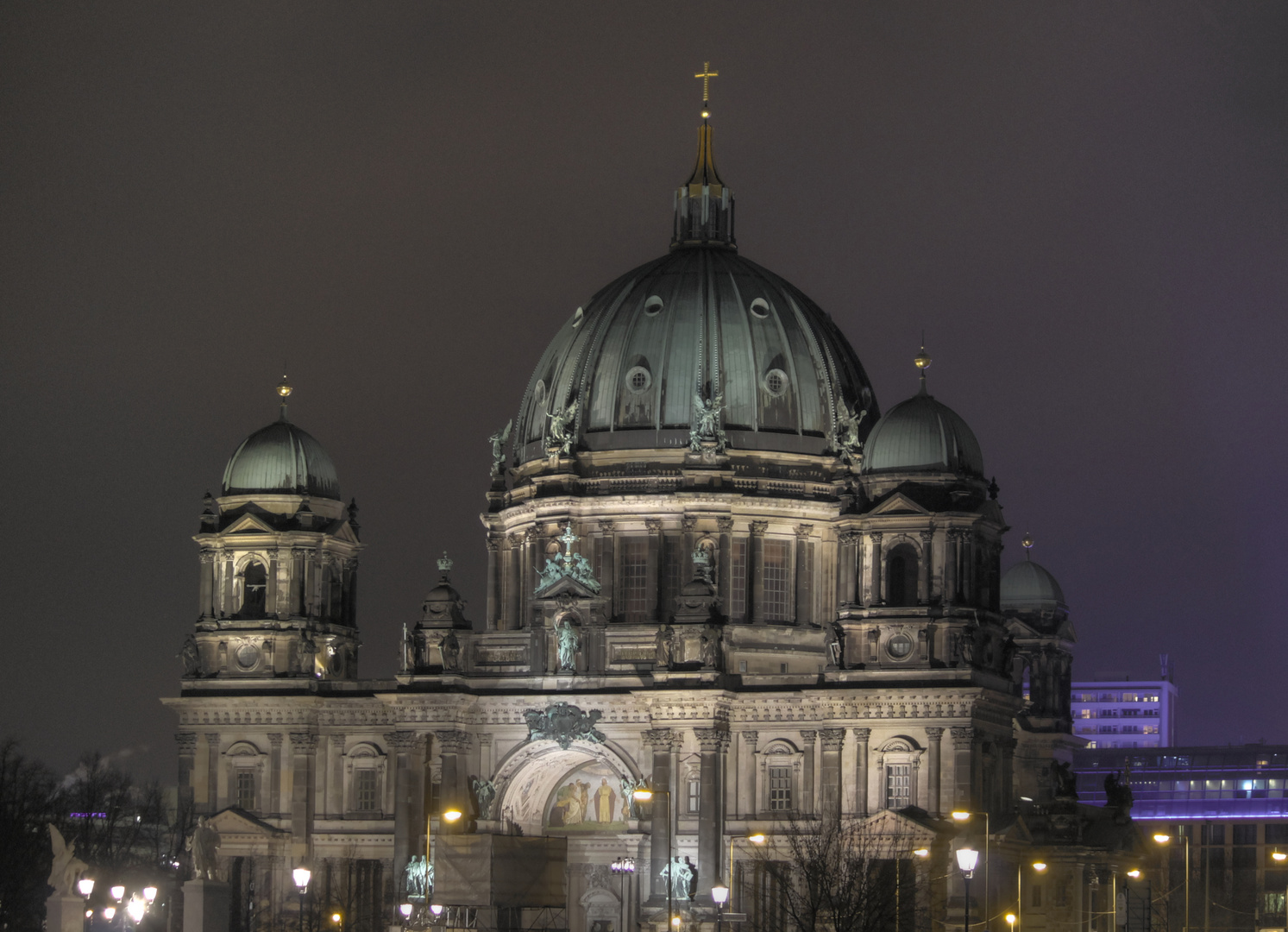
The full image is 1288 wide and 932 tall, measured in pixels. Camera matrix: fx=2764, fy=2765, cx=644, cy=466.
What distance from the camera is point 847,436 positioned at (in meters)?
127

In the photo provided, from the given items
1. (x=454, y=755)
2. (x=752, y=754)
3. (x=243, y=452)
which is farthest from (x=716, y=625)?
(x=243, y=452)

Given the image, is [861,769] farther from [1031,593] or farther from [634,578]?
[1031,593]

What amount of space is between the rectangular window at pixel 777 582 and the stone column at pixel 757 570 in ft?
1.06

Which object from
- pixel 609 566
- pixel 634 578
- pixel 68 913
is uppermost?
pixel 609 566

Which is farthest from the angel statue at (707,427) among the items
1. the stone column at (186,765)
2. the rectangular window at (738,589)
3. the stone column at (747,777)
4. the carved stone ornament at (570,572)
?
the stone column at (186,765)

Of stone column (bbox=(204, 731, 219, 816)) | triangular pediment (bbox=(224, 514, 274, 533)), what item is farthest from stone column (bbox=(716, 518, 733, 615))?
stone column (bbox=(204, 731, 219, 816))

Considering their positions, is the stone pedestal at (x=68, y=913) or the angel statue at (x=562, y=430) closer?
the stone pedestal at (x=68, y=913)

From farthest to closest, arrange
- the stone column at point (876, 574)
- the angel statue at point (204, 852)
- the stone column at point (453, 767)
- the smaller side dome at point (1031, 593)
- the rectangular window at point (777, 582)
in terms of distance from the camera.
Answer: the smaller side dome at point (1031, 593) → the rectangular window at point (777, 582) → the stone column at point (453, 767) → the stone column at point (876, 574) → the angel statue at point (204, 852)

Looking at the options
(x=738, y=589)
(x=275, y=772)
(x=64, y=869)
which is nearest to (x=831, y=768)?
(x=738, y=589)

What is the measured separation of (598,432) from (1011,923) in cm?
3269

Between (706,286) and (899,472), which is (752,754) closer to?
(899,472)

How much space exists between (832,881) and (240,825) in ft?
113

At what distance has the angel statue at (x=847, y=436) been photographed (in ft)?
415

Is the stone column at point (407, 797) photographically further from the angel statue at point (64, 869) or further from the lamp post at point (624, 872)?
the angel statue at point (64, 869)
